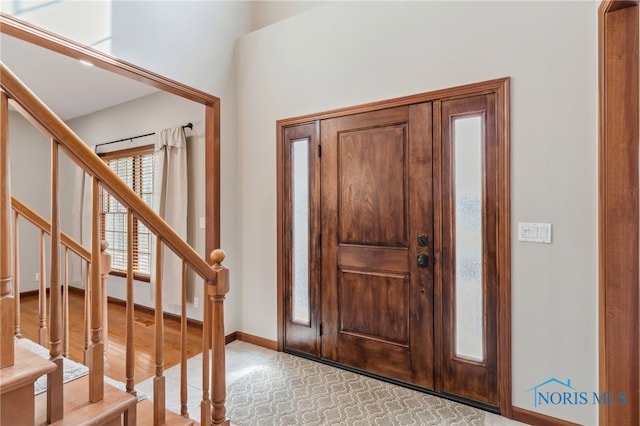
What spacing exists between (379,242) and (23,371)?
6.70 ft

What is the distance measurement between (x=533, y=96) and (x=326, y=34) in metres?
1.64

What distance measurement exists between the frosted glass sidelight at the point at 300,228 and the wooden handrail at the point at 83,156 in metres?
1.46

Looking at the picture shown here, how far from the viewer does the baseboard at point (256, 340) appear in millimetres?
3123

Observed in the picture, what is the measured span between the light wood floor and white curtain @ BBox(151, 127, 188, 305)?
386mm

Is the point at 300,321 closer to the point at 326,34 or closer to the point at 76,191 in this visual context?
the point at 326,34

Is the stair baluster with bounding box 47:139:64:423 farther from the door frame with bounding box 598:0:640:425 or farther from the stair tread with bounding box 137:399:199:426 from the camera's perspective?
the door frame with bounding box 598:0:640:425

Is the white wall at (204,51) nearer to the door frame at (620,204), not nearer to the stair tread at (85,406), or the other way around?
the stair tread at (85,406)

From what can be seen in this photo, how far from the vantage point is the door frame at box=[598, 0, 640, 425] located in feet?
5.65

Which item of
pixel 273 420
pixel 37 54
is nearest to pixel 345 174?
pixel 273 420

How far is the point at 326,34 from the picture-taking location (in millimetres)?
2834

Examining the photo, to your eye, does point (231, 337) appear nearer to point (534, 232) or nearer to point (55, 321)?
point (55, 321)

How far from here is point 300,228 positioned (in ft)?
9.81

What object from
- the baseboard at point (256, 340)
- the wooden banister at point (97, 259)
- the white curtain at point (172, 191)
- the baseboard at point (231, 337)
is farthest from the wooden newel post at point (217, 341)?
the white curtain at point (172, 191)

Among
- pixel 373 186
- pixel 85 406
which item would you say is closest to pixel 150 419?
pixel 85 406
